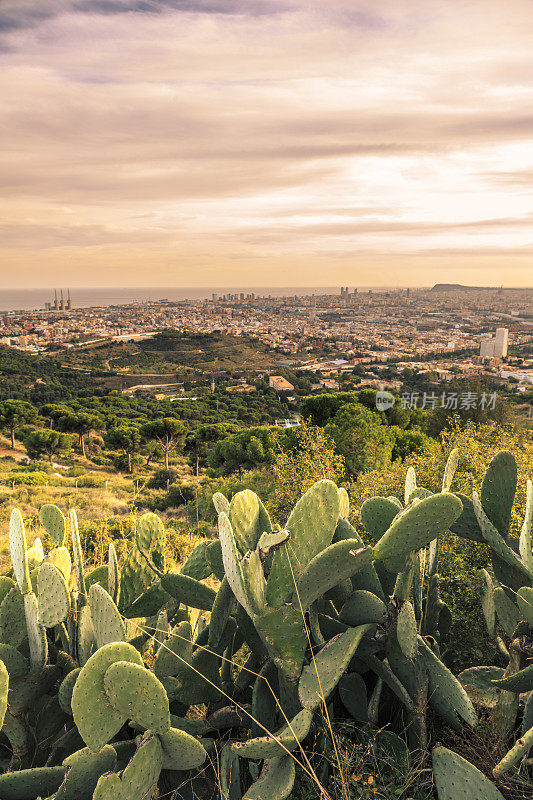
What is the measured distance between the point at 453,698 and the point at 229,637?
736 millimetres

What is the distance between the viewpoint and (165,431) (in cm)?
2216

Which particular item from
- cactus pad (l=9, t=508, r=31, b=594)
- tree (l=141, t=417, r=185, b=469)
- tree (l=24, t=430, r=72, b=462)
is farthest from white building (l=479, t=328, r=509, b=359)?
cactus pad (l=9, t=508, r=31, b=594)

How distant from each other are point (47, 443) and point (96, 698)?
23945 millimetres

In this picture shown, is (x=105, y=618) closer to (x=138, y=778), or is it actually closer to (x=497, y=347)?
(x=138, y=778)

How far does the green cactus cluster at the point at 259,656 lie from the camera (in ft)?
4.15

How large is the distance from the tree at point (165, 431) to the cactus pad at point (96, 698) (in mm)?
20940

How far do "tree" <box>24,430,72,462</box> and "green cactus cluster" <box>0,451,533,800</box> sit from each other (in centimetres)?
2294

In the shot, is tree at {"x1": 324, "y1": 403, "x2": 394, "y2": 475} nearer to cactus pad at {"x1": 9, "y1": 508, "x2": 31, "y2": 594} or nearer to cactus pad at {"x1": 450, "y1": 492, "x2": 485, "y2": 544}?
cactus pad at {"x1": 450, "y1": 492, "x2": 485, "y2": 544}

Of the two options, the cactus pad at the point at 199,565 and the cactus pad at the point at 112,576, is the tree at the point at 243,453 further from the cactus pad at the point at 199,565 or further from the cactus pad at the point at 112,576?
the cactus pad at the point at 112,576

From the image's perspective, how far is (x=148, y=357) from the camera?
211 ft

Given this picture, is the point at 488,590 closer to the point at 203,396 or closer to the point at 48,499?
the point at 48,499

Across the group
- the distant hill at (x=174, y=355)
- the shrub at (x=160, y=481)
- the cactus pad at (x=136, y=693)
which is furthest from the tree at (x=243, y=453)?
the distant hill at (x=174, y=355)

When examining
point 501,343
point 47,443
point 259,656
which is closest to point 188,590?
point 259,656

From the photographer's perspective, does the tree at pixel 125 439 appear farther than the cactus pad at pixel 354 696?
Yes
